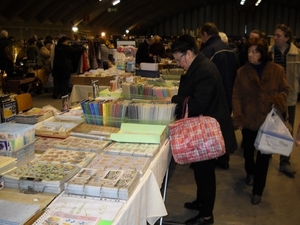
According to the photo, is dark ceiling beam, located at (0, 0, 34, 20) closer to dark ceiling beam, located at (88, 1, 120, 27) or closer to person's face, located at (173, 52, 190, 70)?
dark ceiling beam, located at (88, 1, 120, 27)

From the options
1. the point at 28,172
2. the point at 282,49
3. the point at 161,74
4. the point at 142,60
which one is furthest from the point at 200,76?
the point at 142,60

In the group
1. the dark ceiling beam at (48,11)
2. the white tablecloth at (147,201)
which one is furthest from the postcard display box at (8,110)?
the dark ceiling beam at (48,11)

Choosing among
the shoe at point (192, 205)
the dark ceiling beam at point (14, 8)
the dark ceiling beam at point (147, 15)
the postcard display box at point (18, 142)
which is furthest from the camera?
the dark ceiling beam at point (147, 15)

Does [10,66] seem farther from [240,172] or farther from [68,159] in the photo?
[68,159]

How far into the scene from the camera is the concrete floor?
3.04m

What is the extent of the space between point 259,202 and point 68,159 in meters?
2.08

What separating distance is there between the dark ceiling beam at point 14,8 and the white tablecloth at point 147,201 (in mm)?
14879

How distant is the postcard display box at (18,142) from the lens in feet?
6.21

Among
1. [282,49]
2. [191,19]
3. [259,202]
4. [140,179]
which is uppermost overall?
[191,19]

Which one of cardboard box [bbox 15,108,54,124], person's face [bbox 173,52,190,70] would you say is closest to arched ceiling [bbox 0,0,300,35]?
cardboard box [bbox 15,108,54,124]

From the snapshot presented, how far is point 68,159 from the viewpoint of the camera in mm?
1979

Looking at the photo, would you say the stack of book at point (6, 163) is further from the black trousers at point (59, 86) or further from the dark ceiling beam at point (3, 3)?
the dark ceiling beam at point (3, 3)

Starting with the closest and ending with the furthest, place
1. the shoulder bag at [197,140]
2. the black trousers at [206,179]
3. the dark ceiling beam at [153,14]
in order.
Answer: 1. the shoulder bag at [197,140]
2. the black trousers at [206,179]
3. the dark ceiling beam at [153,14]

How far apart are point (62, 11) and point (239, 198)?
17.2 metres
